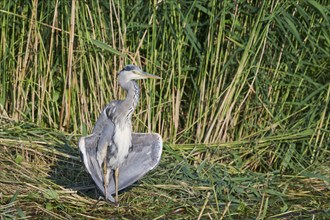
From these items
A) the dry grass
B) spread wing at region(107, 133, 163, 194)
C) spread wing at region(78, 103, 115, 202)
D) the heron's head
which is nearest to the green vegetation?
the dry grass

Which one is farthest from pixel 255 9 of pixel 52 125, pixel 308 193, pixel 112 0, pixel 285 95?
pixel 52 125

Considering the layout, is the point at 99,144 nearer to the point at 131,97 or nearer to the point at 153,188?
the point at 131,97

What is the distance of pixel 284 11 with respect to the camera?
5.27m

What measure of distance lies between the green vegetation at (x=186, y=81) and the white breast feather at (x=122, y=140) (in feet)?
1.29

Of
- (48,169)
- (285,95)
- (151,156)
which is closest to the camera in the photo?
(151,156)

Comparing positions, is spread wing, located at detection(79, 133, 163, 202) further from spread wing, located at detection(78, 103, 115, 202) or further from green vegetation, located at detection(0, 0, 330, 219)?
green vegetation, located at detection(0, 0, 330, 219)

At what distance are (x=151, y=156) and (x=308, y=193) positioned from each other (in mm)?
1062

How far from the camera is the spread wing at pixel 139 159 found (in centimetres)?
472

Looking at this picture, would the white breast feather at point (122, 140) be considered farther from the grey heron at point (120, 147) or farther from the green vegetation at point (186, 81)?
the green vegetation at point (186, 81)

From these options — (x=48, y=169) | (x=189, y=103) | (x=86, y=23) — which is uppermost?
(x=86, y=23)

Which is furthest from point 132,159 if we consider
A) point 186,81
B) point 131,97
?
point 186,81

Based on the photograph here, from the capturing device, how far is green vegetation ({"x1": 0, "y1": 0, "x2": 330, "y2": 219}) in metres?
5.26

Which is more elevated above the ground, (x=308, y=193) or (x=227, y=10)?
(x=227, y=10)

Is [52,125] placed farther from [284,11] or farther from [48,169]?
[284,11]
